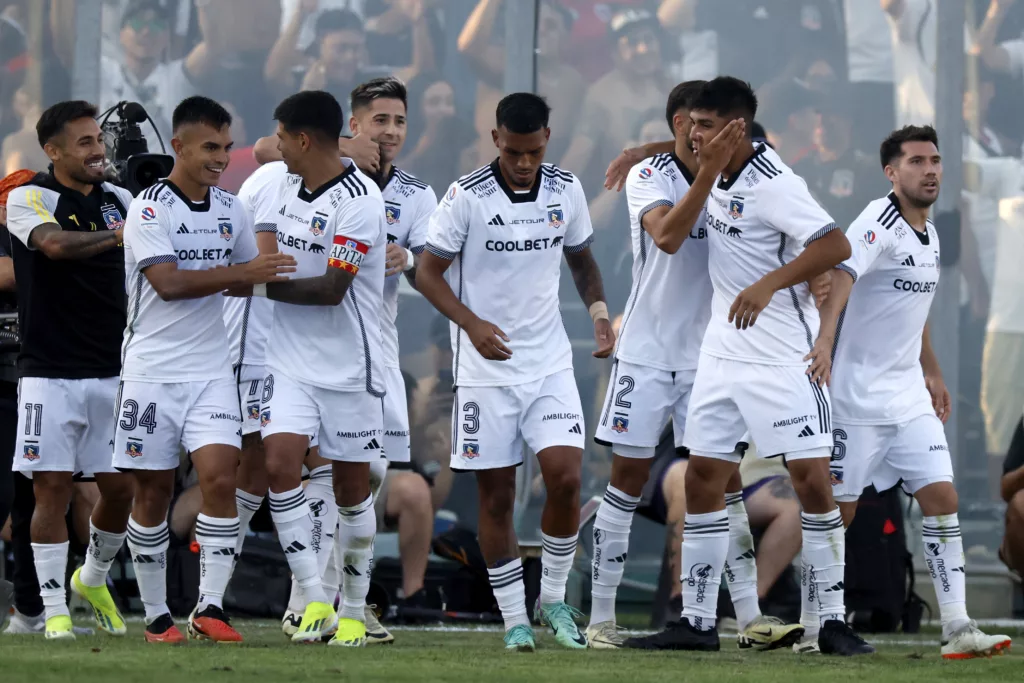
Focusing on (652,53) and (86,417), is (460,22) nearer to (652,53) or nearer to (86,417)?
(652,53)

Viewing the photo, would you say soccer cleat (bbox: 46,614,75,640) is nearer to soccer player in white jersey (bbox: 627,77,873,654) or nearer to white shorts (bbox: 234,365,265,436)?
white shorts (bbox: 234,365,265,436)

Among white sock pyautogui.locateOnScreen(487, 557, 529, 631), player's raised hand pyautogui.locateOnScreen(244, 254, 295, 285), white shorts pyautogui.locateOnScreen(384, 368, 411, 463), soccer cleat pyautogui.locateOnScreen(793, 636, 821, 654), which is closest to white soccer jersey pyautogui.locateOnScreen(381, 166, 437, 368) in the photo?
white shorts pyautogui.locateOnScreen(384, 368, 411, 463)

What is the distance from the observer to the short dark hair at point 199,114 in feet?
21.8

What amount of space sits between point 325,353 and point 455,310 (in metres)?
0.54

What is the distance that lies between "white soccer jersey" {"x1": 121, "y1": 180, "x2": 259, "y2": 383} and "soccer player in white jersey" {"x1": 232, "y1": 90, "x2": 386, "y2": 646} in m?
0.24

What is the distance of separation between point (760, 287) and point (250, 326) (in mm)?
2648

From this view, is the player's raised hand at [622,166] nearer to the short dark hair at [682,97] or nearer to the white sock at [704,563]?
the short dark hair at [682,97]

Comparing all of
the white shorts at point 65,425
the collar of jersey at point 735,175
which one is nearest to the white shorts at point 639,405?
the collar of jersey at point 735,175

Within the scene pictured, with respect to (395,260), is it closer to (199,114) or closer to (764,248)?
(199,114)

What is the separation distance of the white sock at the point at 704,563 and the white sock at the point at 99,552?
239cm

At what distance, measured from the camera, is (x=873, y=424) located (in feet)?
23.0

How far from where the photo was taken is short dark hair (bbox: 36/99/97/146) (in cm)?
716

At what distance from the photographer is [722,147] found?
627 centimetres

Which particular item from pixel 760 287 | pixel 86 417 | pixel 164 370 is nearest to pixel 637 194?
pixel 760 287
